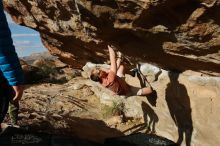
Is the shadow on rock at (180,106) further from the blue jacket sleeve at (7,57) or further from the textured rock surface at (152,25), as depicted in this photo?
the blue jacket sleeve at (7,57)

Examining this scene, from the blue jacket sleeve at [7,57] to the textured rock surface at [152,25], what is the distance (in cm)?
140

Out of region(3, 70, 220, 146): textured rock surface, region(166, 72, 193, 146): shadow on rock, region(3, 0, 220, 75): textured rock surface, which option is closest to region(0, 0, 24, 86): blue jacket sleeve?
region(3, 0, 220, 75): textured rock surface

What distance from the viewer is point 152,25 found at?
491 cm

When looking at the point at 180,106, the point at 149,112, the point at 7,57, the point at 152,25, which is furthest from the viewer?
the point at 149,112

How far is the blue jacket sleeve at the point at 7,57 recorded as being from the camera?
11.4ft

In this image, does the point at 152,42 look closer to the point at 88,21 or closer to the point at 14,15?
the point at 88,21

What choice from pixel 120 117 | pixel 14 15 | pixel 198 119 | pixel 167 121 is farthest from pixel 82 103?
pixel 198 119

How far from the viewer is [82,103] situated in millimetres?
10469

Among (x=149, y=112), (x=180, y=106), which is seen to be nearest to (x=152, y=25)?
(x=180, y=106)

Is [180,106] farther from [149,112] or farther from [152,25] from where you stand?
[152,25]

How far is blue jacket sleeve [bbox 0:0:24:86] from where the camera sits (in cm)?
348

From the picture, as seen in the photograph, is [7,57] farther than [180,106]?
No

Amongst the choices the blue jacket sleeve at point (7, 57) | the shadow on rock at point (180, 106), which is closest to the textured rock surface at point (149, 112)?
the shadow on rock at point (180, 106)

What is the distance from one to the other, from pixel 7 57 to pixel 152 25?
1.98 meters
